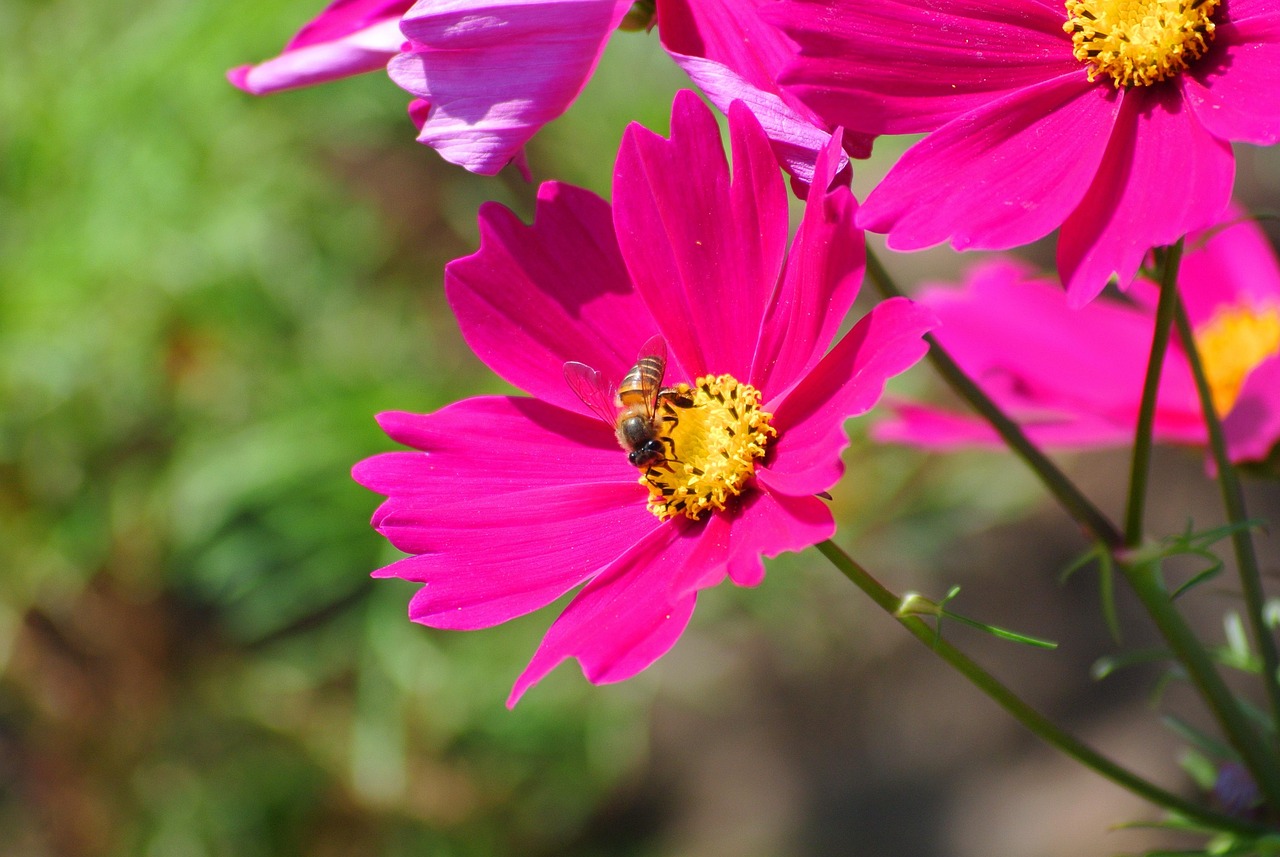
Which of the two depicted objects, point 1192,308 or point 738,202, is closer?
point 738,202

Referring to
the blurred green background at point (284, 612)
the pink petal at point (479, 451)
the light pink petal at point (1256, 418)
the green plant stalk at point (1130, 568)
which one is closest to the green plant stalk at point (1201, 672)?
the green plant stalk at point (1130, 568)

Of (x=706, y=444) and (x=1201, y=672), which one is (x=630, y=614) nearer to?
(x=706, y=444)

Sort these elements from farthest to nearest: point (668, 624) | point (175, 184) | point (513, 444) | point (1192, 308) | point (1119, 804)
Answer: point (175, 184)
point (1119, 804)
point (1192, 308)
point (513, 444)
point (668, 624)

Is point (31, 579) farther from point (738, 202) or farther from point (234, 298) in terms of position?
point (738, 202)

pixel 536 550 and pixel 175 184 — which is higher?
pixel 536 550

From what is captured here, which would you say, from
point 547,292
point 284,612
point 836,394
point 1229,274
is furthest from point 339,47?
point 284,612

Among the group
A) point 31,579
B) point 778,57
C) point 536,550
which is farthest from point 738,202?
point 31,579
